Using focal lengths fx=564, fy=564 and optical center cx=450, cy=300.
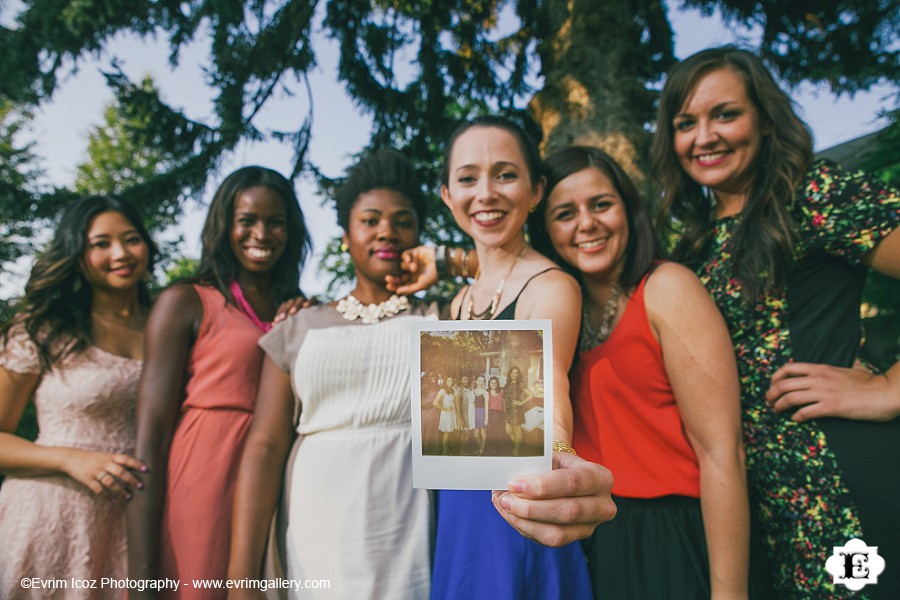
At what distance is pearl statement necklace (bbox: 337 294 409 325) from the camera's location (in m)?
2.56

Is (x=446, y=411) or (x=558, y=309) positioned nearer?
(x=446, y=411)

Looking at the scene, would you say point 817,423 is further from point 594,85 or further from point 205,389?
point 594,85

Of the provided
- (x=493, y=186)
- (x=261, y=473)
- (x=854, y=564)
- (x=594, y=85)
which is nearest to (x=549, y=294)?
(x=493, y=186)

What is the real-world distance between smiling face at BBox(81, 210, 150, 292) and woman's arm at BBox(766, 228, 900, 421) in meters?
3.23

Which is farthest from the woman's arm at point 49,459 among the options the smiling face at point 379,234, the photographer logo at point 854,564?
the photographer logo at point 854,564

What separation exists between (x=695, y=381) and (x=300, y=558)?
1682 millimetres

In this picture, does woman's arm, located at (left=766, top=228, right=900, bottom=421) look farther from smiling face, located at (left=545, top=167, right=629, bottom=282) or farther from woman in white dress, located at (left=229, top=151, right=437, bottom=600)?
woman in white dress, located at (left=229, top=151, right=437, bottom=600)

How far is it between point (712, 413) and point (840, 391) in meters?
0.50

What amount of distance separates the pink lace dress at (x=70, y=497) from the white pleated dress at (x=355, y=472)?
1.09 meters

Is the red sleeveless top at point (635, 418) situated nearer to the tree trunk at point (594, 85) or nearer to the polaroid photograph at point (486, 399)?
the polaroid photograph at point (486, 399)

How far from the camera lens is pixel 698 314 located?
192 centimetres

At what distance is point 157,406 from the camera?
2.55 m

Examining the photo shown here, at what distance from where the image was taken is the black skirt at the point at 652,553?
1.89 meters

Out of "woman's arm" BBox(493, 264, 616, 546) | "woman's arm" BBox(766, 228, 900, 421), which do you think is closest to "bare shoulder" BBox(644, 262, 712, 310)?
"woman's arm" BBox(766, 228, 900, 421)
